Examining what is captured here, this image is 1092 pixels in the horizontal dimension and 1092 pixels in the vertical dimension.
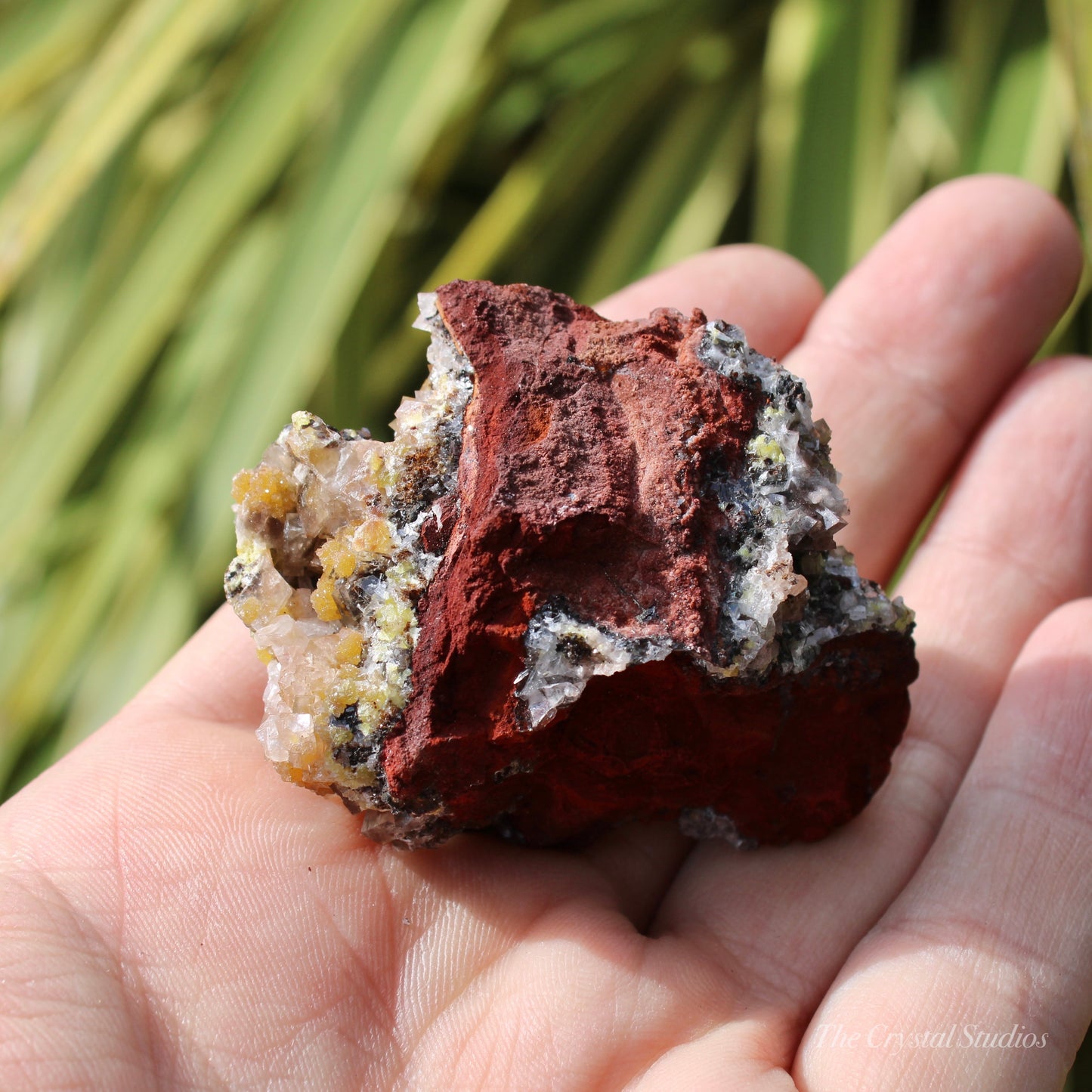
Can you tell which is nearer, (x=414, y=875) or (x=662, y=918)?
(x=414, y=875)

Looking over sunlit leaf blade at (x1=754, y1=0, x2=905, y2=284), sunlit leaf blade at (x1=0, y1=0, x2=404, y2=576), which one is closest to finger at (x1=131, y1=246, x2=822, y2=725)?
sunlit leaf blade at (x1=754, y1=0, x2=905, y2=284)

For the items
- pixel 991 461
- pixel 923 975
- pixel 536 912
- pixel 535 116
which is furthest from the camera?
pixel 535 116

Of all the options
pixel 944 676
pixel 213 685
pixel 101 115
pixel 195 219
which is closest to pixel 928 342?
pixel 944 676

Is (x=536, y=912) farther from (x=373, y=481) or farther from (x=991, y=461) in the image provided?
(x=991, y=461)

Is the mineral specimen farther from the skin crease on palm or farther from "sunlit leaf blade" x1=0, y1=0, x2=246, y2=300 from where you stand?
"sunlit leaf blade" x1=0, y1=0, x2=246, y2=300

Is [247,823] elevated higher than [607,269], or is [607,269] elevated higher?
[607,269]

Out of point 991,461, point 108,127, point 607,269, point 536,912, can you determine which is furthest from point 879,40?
point 536,912

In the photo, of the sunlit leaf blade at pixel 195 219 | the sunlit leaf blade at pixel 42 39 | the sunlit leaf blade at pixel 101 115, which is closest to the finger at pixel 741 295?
the sunlit leaf blade at pixel 195 219

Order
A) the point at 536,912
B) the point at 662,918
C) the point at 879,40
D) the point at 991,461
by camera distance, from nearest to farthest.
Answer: the point at 536,912
the point at 662,918
the point at 991,461
the point at 879,40
